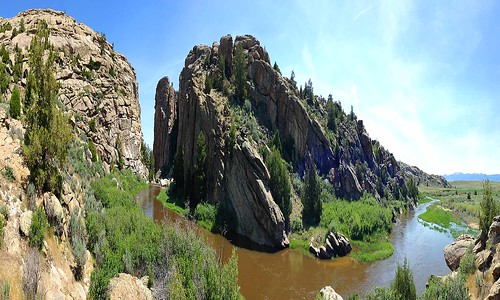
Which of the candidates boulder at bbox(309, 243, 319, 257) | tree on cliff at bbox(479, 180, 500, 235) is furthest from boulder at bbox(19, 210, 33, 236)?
boulder at bbox(309, 243, 319, 257)

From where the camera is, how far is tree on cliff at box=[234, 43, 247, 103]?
181 ft

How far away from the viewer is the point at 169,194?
60656mm

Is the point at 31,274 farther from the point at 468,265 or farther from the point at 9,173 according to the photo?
the point at 468,265

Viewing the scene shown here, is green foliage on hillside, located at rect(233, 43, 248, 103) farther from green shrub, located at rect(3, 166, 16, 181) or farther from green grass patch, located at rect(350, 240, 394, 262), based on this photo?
green shrub, located at rect(3, 166, 16, 181)

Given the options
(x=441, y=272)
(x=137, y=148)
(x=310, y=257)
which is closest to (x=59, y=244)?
(x=310, y=257)

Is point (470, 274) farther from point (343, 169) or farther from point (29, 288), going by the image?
point (343, 169)

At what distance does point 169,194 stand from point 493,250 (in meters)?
52.2

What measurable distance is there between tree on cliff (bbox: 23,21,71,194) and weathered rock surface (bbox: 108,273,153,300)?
6.87 metres

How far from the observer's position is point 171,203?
55.8m

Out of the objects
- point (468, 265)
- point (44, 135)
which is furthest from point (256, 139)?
point (44, 135)

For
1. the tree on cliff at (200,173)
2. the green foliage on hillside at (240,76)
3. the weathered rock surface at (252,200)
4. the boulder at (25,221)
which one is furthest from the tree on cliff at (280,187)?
the boulder at (25,221)

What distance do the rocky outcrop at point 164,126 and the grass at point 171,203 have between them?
30145mm

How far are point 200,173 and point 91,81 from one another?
24905mm

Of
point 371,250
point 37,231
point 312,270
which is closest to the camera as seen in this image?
point 37,231
